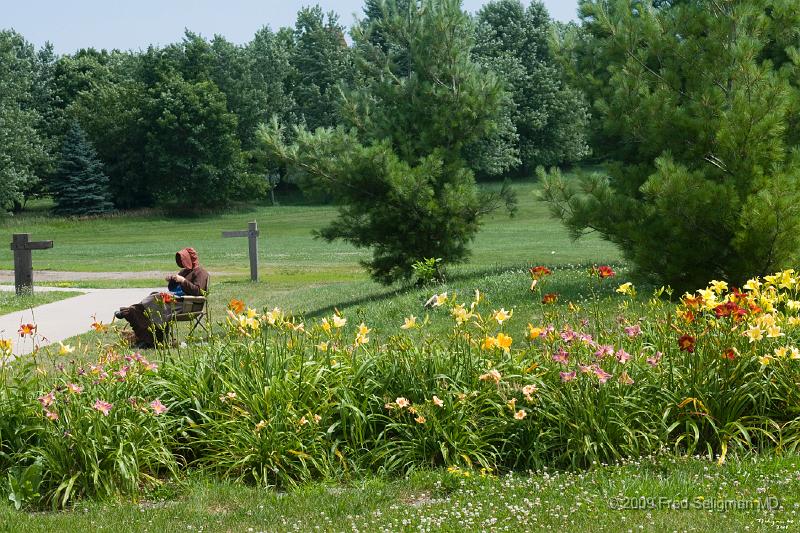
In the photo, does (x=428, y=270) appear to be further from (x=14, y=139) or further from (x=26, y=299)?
(x=14, y=139)

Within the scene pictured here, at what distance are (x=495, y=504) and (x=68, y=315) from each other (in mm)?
11161

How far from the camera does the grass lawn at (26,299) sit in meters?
15.4

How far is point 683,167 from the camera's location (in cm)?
971

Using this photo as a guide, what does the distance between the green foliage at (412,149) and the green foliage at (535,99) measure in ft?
138

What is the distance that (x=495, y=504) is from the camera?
4.53 m

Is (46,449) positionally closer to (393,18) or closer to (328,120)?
(393,18)

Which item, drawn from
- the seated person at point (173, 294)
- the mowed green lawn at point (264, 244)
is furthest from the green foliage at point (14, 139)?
the seated person at point (173, 294)

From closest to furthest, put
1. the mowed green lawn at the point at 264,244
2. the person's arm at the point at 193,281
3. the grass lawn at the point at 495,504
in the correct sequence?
1. the grass lawn at the point at 495,504
2. the person's arm at the point at 193,281
3. the mowed green lawn at the point at 264,244

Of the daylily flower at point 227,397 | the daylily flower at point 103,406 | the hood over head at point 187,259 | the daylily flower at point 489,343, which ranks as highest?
the hood over head at point 187,259

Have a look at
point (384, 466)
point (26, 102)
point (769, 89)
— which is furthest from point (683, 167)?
point (26, 102)

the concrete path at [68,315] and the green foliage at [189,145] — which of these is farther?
the green foliage at [189,145]

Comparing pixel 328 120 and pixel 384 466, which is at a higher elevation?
pixel 328 120

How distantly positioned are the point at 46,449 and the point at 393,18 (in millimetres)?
11989

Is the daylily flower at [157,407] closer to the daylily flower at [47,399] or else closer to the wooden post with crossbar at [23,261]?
the daylily flower at [47,399]
